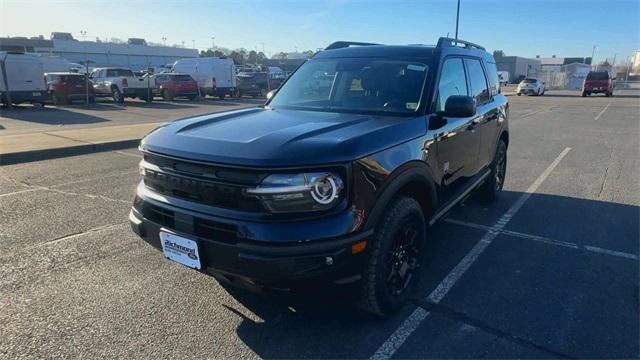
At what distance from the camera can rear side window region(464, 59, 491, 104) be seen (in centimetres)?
477

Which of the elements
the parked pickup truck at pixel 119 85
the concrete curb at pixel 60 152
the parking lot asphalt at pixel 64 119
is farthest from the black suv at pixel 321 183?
the parked pickup truck at pixel 119 85

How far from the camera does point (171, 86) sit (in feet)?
83.7

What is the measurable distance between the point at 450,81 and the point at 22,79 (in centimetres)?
2120

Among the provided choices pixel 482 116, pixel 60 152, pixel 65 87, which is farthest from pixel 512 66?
pixel 482 116

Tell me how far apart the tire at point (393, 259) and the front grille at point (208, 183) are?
818 millimetres

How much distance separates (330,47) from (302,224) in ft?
9.50

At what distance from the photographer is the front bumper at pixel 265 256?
8.19ft

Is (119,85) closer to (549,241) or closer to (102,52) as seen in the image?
(549,241)

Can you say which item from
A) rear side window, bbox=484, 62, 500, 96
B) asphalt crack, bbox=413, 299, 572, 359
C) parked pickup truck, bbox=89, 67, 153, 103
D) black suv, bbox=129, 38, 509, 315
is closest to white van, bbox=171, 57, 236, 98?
parked pickup truck, bbox=89, 67, 153, 103

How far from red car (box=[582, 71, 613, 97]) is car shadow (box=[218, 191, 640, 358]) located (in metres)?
34.8

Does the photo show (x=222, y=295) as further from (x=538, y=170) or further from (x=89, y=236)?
(x=538, y=170)

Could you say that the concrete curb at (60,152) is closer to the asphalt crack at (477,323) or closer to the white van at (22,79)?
the asphalt crack at (477,323)

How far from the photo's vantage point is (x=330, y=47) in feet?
16.0

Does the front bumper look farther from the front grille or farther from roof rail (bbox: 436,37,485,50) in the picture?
roof rail (bbox: 436,37,485,50)
